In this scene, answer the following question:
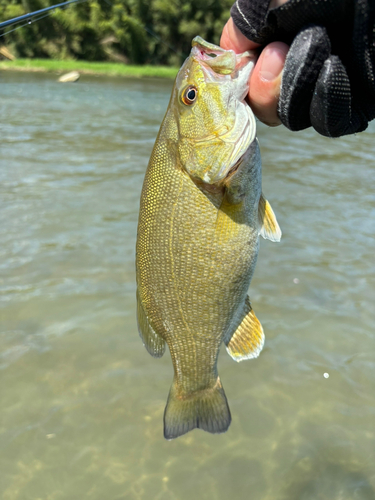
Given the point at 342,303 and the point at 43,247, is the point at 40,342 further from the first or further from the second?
the point at 342,303

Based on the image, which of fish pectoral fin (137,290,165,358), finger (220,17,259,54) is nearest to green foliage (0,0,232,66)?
finger (220,17,259,54)

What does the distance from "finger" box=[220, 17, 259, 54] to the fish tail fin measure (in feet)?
6.12

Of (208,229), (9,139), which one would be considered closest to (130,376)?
(208,229)

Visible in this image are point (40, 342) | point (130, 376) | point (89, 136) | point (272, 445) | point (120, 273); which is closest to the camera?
point (272, 445)

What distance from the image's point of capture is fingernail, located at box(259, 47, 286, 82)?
1.93m

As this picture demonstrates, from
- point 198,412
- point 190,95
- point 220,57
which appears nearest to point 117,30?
point 190,95

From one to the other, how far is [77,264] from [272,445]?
346 cm

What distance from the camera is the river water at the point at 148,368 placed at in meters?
3.52

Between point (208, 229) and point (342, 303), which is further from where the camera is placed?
point (342, 303)

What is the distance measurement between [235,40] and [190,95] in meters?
0.37

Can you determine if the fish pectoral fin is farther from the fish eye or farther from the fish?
the fish eye

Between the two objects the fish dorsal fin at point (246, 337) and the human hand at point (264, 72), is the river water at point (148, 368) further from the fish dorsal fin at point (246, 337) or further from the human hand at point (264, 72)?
the human hand at point (264, 72)

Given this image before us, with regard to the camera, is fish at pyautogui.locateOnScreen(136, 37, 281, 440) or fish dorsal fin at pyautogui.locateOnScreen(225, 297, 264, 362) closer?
fish at pyautogui.locateOnScreen(136, 37, 281, 440)

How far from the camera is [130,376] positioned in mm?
4352
